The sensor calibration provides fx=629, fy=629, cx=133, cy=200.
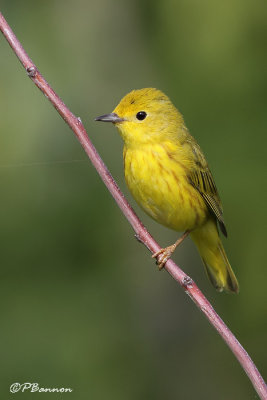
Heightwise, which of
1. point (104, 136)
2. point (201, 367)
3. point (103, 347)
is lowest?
point (201, 367)

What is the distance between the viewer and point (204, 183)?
13.1 ft

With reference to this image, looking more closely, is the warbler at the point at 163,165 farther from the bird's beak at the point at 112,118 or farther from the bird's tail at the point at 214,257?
the bird's tail at the point at 214,257

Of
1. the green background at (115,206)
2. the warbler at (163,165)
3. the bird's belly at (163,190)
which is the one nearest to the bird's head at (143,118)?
the warbler at (163,165)

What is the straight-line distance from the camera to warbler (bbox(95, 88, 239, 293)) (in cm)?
369

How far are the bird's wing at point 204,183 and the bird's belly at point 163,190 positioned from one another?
0.16 feet

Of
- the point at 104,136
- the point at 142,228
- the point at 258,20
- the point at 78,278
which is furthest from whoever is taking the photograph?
the point at 104,136

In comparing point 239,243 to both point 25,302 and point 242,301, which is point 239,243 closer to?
point 242,301

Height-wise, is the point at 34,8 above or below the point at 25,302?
above

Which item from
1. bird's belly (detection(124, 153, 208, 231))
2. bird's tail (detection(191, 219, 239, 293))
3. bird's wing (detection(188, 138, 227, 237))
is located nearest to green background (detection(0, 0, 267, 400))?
bird's tail (detection(191, 219, 239, 293))

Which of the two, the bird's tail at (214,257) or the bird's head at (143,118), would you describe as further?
the bird's tail at (214,257)

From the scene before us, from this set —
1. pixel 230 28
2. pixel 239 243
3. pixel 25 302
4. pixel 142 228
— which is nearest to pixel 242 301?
pixel 239 243

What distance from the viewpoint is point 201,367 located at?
5742 millimetres

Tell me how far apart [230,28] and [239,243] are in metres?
1.83

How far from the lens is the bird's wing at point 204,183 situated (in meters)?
3.93
